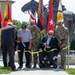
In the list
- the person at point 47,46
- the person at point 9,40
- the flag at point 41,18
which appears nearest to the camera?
the person at point 9,40

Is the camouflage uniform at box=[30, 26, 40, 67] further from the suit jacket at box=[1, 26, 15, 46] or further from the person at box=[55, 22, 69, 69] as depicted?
the suit jacket at box=[1, 26, 15, 46]

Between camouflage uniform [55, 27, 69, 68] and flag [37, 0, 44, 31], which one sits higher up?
flag [37, 0, 44, 31]

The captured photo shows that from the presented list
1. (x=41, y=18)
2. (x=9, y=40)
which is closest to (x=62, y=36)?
(x=9, y=40)

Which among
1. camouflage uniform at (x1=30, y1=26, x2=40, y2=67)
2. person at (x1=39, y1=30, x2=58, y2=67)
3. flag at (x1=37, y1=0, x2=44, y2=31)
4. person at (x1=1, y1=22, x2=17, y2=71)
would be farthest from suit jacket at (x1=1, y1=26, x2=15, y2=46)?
flag at (x1=37, y1=0, x2=44, y2=31)

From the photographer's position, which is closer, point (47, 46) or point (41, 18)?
point (47, 46)

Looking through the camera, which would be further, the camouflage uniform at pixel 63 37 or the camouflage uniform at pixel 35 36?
the camouflage uniform at pixel 35 36

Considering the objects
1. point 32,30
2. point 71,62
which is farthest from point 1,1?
point 32,30

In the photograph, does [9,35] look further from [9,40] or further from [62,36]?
[62,36]

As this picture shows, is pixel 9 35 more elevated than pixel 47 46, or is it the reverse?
pixel 9 35

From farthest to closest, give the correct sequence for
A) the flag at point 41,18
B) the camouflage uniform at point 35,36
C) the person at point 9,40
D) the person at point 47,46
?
the flag at point 41,18
the camouflage uniform at point 35,36
the person at point 47,46
the person at point 9,40

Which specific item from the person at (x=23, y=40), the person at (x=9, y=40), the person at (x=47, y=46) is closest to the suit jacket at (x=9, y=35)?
the person at (x=9, y=40)

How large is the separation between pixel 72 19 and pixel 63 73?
32.5ft

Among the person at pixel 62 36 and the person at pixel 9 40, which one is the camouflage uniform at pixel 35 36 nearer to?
the person at pixel 62 36

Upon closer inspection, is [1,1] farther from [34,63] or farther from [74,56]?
[34,63]
